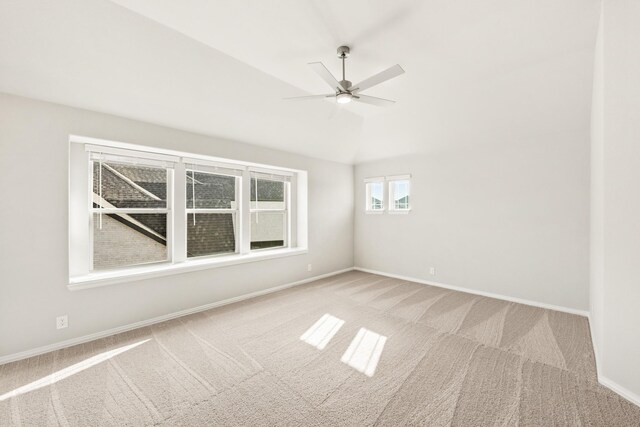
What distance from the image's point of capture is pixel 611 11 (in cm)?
190

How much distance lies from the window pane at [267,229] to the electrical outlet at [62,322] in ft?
7.99

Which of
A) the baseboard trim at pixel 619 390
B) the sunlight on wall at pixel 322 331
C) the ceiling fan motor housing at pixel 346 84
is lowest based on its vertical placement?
the sunlight on wall at pixel 322 331

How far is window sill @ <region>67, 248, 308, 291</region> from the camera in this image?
2703mm

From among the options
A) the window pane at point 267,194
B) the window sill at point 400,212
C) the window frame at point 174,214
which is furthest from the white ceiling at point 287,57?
the window sill at point 400,212

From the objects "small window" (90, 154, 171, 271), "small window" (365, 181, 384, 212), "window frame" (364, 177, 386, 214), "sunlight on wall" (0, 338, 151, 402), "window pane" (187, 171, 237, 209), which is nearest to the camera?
"sunlight on wall" (0, 338, 151, 402)

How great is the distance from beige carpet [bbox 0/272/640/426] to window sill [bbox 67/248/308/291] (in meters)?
0.61

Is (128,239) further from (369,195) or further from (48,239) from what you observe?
(369,195)

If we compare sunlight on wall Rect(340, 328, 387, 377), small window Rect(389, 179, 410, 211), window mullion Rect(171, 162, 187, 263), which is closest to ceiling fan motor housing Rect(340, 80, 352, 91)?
window mullion Rect(171, 162, 187, 263)

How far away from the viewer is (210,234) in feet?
13.2

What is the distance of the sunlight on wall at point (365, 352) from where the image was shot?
7.51 ft

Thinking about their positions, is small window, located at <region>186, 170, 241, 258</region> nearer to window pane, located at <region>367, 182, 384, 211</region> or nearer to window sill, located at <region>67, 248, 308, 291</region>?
window sill, located at <region>67, 248, 308, 291</region>

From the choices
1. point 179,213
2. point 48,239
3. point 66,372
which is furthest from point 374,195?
point 66,372

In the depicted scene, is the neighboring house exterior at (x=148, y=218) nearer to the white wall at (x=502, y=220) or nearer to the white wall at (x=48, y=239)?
the white wall at (x=48, y=239)

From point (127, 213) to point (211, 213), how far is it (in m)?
1.08
